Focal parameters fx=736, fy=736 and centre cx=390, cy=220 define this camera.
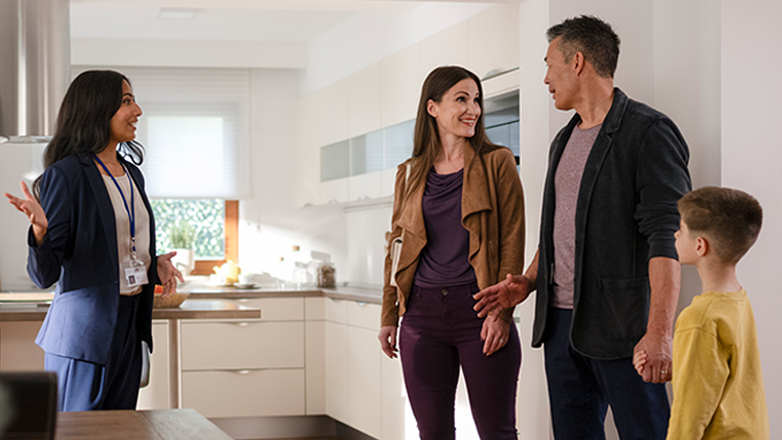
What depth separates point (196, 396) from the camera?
454 cm

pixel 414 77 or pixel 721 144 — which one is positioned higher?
pixel 414 77

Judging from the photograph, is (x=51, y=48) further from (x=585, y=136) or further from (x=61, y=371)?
(x=585, y=136)

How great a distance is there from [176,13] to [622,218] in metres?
3.81

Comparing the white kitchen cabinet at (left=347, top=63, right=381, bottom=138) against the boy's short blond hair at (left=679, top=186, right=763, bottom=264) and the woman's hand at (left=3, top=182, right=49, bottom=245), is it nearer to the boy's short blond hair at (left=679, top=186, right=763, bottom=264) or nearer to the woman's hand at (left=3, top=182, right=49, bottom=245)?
the woman's hand at (left=3, top=182, right=49, bottom=245)

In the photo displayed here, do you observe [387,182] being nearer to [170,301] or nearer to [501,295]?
[170,301]

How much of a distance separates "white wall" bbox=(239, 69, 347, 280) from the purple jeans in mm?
3505

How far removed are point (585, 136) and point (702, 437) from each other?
74 centimetres

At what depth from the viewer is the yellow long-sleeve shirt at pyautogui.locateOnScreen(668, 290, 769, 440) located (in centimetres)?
141

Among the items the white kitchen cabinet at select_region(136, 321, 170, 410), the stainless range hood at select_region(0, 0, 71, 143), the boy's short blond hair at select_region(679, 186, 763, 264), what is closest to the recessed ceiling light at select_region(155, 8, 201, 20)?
the stainless range hood at select_region(0, 0, 71, 143)

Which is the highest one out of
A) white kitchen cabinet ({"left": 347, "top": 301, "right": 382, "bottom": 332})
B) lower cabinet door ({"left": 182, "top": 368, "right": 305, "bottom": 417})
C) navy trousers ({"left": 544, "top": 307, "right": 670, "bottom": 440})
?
navy trousers ({"left": 544, "top": 307, "right": 670, "bottom": 440})

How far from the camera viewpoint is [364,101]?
4508mm

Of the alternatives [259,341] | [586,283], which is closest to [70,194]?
[586,283]

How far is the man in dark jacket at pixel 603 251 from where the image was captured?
1.61 m

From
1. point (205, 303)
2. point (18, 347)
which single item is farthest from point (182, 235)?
point (205, 303)
